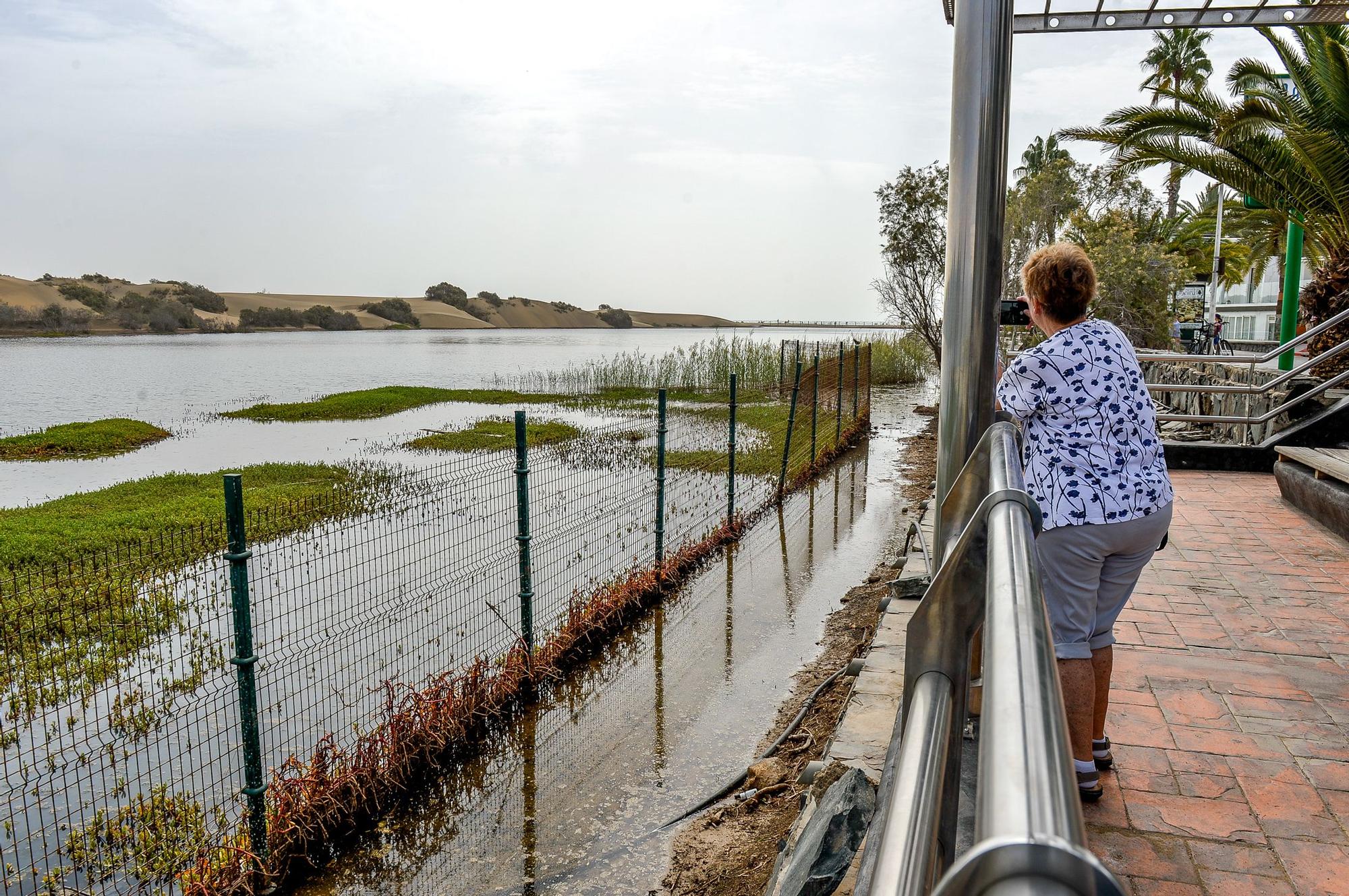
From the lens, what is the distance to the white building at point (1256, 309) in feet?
113

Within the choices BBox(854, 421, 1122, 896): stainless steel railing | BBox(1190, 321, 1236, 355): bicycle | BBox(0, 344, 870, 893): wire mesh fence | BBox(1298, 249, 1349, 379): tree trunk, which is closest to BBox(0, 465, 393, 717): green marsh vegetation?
BBox(0, 344, 870, 893): wire mesh fence

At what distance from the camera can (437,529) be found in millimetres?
10883

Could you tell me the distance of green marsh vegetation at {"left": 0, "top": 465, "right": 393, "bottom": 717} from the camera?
6.18 meters

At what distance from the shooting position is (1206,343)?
21.3 metres

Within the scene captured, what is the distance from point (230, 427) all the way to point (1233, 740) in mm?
25362

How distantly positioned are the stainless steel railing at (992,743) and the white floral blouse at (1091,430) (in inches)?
61.2

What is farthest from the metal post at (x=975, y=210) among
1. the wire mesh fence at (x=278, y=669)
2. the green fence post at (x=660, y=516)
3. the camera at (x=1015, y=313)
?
the green fence post at (x=660, y=516)

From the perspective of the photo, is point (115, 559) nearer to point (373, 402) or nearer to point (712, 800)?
point (712, 800)

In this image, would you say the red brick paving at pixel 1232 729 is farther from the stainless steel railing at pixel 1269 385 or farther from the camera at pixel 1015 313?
the stainless steel railing at pixel 1269 385

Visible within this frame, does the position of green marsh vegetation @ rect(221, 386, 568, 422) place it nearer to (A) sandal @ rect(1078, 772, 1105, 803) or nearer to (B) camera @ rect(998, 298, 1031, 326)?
(B) camera @ rect(998, 298, 1031, 326)

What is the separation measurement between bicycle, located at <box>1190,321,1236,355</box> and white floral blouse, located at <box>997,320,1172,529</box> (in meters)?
20.1

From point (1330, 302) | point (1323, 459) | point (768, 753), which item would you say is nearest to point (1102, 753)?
point (768, 753)

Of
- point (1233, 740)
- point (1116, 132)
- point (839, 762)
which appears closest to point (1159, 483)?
point (1233, 740)

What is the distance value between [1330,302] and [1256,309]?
2877 cm
